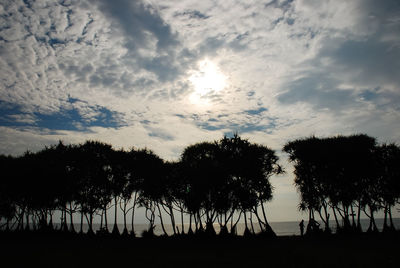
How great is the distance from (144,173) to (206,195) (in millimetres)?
13874

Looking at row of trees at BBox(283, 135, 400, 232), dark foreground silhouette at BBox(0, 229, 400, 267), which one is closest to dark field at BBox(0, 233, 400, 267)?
dark foreground silhouette at BBox(0, 229, 400, 267)

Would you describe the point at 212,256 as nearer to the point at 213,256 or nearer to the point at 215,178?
the point at 213,256

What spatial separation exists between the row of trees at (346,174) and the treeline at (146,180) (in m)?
5.48

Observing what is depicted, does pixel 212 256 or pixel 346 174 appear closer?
pixel 212 256

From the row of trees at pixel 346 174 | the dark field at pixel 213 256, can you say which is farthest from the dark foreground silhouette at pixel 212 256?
the row of trees at pixel 346 174

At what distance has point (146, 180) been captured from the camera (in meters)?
54.5

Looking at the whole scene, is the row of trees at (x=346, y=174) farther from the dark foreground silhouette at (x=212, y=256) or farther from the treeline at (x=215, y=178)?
the dark foreground silhouette at (x=212, y=256)

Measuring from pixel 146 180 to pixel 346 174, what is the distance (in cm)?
3736

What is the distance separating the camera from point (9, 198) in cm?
5803

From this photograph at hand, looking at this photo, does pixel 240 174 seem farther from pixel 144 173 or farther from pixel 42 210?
pixel 42 210

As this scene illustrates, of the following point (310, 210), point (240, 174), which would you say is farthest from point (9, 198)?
point (310, 210)

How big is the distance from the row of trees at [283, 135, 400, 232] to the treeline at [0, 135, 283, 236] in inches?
216

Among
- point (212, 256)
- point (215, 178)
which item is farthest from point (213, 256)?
point (215, 178)

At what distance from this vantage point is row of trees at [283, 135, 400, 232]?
45594 millimetres
